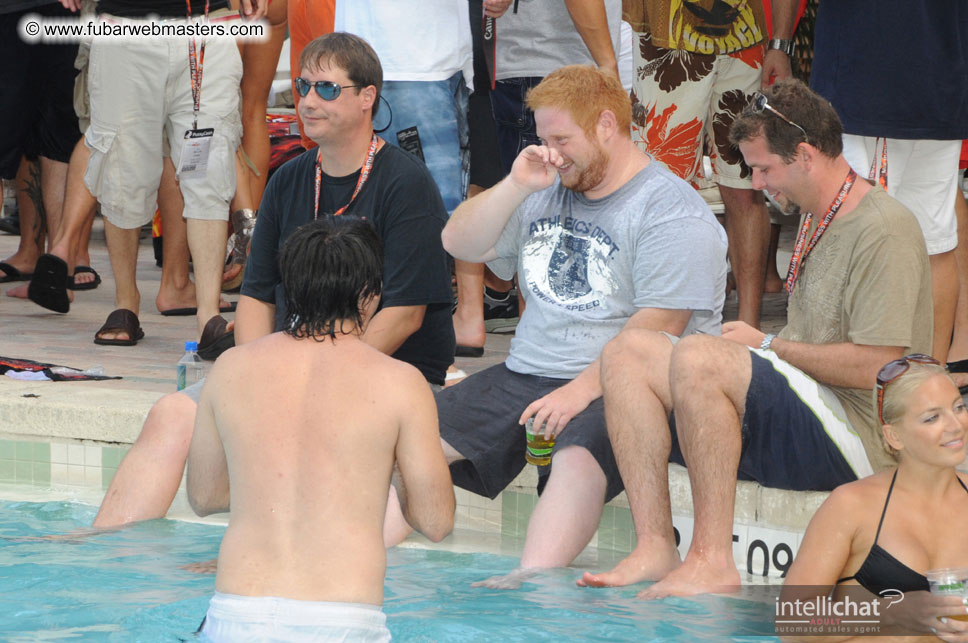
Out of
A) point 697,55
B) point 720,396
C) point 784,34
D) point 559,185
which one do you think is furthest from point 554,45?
point 720,396

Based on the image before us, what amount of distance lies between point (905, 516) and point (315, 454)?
1559mm

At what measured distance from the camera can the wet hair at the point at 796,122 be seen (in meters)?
4.05

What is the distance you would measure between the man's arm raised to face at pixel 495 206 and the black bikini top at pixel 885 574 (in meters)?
1.57

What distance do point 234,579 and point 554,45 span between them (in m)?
3.73

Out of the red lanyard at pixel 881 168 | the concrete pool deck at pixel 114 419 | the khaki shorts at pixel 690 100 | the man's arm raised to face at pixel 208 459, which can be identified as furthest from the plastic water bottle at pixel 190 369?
the red lanyard at pixel 881 168

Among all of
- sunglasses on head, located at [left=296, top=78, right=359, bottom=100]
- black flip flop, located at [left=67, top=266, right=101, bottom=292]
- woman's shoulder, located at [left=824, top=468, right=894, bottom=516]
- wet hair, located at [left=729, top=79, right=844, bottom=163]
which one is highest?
sunglasses on head, located at [left=296, top=78, right=359, bottom=100]

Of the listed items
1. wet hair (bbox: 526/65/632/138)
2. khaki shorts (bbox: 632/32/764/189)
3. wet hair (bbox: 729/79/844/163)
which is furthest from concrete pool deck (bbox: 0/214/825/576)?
wet hair (bbox: 526/65/632/138)

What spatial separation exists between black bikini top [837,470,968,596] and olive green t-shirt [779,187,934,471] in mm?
413

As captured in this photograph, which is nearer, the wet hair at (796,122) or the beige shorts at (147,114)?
the wet hair at (796,122)

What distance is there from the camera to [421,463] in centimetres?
319

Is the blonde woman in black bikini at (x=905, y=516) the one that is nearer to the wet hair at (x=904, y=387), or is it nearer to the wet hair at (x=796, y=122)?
the wet hair at (x=904, y=387)

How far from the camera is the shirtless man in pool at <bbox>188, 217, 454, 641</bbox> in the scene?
3041mm

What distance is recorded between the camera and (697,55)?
6.15 meters

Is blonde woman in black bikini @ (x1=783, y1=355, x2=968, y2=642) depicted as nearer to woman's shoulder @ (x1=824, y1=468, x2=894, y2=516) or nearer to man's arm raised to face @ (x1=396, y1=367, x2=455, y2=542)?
woman's shoulder @ (x1=824, y1=468, x2=894, y2=516)
